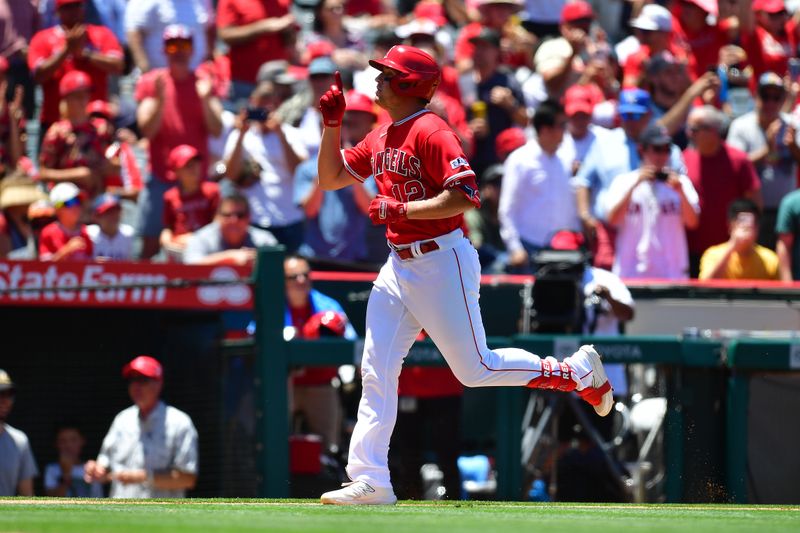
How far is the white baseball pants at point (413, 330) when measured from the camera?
6.32m

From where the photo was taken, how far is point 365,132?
10688 mm

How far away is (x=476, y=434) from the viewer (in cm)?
963

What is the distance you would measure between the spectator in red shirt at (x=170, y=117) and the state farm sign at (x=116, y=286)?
187cm

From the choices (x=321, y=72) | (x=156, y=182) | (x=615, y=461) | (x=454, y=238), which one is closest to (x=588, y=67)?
(x=321, y=72)

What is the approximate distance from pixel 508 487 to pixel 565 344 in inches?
35.7

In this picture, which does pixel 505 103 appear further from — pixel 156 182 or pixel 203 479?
pixel 203 479

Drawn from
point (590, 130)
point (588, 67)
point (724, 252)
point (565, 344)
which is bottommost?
point (565, 344)

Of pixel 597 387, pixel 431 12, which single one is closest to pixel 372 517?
pixel 597 387

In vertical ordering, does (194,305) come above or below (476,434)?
above

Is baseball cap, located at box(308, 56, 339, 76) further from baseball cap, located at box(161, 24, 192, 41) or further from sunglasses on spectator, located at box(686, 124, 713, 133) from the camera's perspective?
sunglasses on spectator, located at box(686, 124, 713, 133)

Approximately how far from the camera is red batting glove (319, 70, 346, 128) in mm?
6422

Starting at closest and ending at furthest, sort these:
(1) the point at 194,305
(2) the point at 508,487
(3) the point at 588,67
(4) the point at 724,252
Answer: (2) the point at 508,487, (1) the point at 194,305, (4) the point at 724,252, (3) the point at 588,67

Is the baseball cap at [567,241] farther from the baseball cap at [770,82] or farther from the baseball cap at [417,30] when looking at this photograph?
the baseball cap at [770,82]

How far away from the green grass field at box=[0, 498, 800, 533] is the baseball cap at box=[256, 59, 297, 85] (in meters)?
5.66
